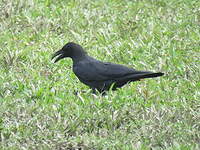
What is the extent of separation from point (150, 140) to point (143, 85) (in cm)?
200

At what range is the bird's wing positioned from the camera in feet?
27.5

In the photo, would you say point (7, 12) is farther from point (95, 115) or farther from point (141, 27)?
point (95, 115)

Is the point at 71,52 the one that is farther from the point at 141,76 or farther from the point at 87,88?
the point at 141,76

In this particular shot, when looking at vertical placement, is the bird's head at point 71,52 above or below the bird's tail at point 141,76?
above

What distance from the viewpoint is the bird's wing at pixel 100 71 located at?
8383 millimetres

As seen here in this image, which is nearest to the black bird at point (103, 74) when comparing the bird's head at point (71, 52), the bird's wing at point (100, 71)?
the bird's wing at point (100, 71)

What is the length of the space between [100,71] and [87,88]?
19.9 inches

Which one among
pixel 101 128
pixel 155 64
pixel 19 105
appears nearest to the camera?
pixel 101 128

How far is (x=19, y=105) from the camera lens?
7902 millimetres

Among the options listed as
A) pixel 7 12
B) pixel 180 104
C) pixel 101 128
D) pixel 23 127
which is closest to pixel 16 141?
pixel 23 127

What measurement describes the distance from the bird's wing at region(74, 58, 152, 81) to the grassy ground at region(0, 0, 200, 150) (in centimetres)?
20

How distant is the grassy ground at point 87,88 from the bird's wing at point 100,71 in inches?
7.7

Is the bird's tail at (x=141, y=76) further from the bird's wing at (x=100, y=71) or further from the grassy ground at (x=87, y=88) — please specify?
the grassy ground at (x=87, y=88)

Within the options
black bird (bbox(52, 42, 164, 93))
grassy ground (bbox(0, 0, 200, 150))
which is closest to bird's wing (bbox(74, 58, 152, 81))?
black bird (bbox(52, 42, 164, 93))
